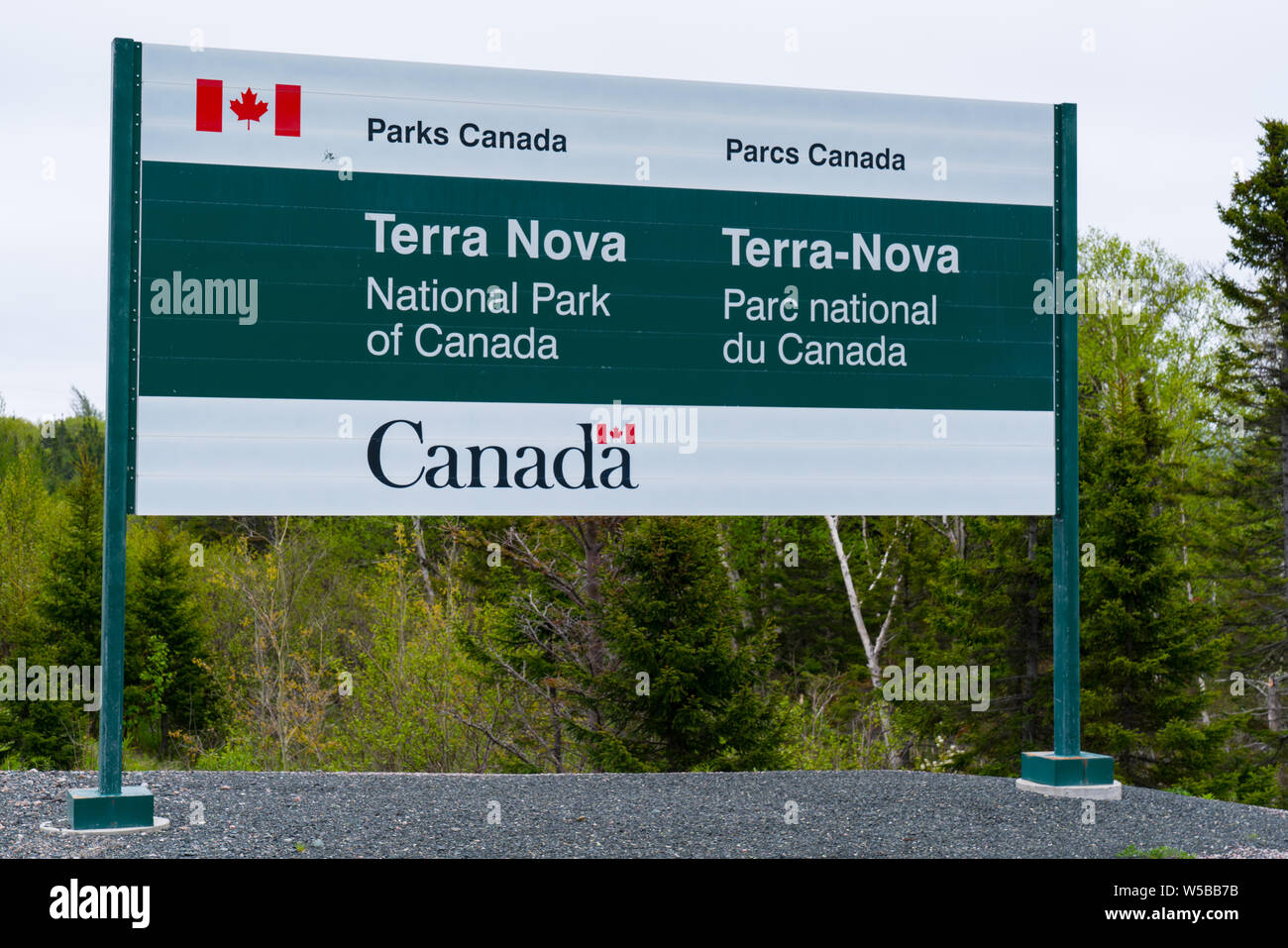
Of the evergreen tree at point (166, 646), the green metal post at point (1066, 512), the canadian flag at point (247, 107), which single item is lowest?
the evergreen tree at point (166, 646)

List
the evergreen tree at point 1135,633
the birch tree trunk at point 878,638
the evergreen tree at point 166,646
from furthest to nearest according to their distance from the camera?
the evergreen tree at point 166,646, the birch tree trunk at point 878,638, the evergreen tree at point 1135,633

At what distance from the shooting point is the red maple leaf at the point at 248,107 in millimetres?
7352

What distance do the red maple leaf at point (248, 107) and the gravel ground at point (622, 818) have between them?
4136 mm

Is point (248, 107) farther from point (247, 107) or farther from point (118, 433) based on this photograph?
point (118, 433)

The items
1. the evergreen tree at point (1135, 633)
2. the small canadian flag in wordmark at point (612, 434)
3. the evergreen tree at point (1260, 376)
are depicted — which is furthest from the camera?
the evergreen tree at point (1260, 376)

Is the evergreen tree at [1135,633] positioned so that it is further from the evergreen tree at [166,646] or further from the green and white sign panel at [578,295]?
the evergreen tree at [166,646]

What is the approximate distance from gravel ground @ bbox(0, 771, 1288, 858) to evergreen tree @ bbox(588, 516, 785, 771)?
7.32 m

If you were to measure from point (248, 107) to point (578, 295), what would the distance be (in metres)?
2.31

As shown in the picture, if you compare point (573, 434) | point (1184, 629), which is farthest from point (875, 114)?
point (1184, 629)

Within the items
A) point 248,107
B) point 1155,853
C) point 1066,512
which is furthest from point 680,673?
point 248,107

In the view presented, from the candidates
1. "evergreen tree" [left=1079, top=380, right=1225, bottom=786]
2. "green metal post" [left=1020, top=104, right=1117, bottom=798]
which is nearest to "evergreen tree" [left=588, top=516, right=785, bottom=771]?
"evergreen tree" [left=1079, top=380, right=1225, bottom=786]

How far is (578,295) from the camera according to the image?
7.76 metres

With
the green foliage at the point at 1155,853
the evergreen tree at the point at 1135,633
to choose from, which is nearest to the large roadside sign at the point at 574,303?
the green foliage at the point at 1155,853

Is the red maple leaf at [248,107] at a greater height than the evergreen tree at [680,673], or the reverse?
the red maple leaf at [248,107]
